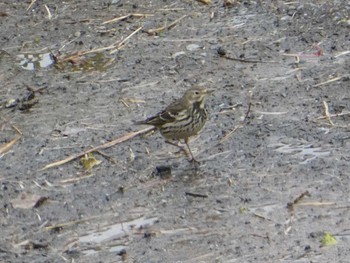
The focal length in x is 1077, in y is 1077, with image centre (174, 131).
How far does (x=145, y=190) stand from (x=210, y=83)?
2.09 m

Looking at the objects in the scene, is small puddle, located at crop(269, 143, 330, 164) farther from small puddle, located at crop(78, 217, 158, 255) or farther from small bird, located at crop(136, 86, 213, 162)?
small puddle, located at crop(78, 217, 158, 255)

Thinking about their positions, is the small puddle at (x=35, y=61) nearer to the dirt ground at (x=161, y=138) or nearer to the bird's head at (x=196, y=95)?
the dirt ground at (x=161, y=138)

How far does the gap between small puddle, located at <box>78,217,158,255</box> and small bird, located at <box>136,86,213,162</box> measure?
1.04 metres

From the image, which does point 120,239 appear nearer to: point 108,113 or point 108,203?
point 108,203

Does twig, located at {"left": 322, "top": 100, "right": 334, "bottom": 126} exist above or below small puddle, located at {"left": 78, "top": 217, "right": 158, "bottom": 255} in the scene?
below

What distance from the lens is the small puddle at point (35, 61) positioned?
10805 mm

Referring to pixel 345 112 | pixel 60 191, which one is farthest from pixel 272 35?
pixel 60 191

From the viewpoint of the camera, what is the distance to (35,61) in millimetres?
10930

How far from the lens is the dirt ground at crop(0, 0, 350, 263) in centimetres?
752

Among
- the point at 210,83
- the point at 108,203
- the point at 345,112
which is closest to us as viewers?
the point at 108,203

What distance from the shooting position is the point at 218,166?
28.0 ft

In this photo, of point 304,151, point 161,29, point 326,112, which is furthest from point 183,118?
point 161,29

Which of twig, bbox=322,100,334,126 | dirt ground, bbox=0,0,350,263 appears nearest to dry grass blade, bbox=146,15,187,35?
dirt ground, bbox=0,0,350,263

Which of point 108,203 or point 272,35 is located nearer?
point 108,203
